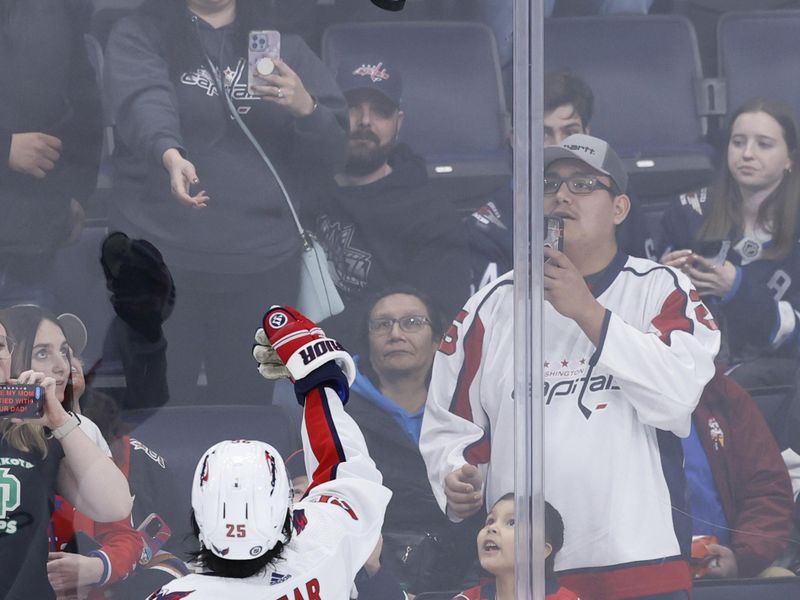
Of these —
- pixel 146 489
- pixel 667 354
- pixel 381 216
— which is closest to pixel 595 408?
pixel 667 354

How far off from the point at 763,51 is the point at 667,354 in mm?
726

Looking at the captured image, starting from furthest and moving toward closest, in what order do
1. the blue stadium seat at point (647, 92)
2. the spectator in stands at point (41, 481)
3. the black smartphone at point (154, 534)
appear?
1. the blue stadium seat at point (647, 92)
2. the black smartphone at point (154, 534)
3. the spectator in stands at point (41, 481)

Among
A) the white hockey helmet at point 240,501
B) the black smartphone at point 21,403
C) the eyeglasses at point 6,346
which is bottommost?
the white hockey helmet at point 240,501

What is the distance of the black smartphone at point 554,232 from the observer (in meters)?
2.57

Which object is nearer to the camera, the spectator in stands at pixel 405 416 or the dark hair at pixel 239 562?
the dark hair at pixel 239 562

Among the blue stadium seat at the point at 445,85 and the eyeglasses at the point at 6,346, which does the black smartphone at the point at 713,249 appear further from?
the eyeglasses at the point at 6,346

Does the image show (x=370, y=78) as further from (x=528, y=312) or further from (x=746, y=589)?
(x=746, y=589)

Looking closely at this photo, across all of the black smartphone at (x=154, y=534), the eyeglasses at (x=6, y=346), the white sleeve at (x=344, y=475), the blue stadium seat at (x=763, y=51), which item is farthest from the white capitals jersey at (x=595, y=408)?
the eyeglasses at (x=6, y=346)

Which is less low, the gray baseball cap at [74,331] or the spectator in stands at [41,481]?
the gray baseball cap at [74,331]

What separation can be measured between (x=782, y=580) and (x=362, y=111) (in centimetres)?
142

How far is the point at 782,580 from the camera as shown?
2617 mm

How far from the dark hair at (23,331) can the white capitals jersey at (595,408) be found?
86 centimetres

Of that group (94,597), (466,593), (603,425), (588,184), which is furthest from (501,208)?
(94,597)

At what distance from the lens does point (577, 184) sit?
260cm
